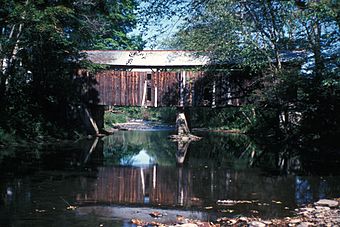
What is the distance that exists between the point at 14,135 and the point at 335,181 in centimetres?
1328

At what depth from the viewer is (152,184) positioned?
10.5 m

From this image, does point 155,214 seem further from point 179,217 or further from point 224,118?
point 224,118

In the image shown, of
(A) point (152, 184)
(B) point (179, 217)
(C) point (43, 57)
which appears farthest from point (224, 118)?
(B) point (179, 217)

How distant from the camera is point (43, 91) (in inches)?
890

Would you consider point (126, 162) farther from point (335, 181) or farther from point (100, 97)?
point (100, 97)

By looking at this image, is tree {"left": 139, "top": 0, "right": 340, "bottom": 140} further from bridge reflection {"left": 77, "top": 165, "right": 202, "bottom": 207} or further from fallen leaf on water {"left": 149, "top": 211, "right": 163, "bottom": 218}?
fallen leaf on water {"left": 149, "top": 211, "right": 163, "bottom": 218}

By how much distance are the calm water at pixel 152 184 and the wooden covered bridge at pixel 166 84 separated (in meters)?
6.88

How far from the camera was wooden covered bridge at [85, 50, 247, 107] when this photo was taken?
23.9 m

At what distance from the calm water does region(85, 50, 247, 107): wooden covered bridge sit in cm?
688

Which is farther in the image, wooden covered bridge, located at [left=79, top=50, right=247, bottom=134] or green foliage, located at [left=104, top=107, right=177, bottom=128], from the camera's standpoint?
green foliage, located at [left=104, top=107, right=177, bottom=128]

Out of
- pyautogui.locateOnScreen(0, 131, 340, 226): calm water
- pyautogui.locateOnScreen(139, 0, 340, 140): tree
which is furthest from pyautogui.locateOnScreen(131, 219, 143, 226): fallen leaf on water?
pyautogui.locateOnScreen(139, 0, 340, 140): tree

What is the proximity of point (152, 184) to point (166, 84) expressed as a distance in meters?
14.3

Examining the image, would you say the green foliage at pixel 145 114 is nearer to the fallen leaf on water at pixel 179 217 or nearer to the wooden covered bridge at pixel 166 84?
the wooden covered bridge at pixel 166 84

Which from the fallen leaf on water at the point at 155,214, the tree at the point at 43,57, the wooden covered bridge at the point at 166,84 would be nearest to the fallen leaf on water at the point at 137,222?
the fallen leaf on water at the point at 155,214
